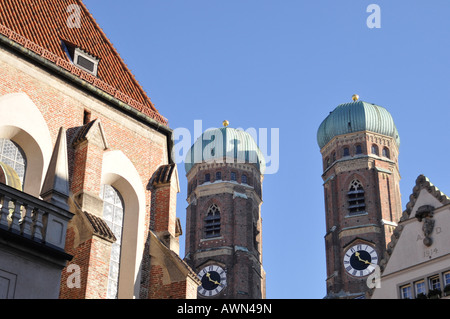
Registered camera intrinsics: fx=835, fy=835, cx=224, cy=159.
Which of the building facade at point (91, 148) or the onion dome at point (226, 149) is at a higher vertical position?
the onion dome at point (226, 149)

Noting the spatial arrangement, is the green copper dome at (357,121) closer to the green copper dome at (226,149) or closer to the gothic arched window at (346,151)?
the gothic arched window at (346,151)

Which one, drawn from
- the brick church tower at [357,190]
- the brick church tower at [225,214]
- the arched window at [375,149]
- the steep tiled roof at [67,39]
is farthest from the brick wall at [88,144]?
the arched window at [375,149]

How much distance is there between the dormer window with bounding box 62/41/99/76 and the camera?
22.6 m

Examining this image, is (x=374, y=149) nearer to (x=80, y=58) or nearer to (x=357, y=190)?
(x=357, y=190)

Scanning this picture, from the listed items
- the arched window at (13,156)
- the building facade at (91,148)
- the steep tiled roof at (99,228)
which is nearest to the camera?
the steep tiled roof at (99,228)

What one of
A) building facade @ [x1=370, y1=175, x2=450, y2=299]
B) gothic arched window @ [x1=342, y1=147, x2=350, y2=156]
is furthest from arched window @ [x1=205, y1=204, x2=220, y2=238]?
building facade @ [x1=370, y1=175, x2=450, y2=299]

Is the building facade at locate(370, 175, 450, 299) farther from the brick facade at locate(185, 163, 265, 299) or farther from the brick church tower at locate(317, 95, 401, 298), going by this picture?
the brick facade at locate(185, 163, 265, 299)

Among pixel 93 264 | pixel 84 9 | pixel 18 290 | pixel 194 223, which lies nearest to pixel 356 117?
pixel 194 223

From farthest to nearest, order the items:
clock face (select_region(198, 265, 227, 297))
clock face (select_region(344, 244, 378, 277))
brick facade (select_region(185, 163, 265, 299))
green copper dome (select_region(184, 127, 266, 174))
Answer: green copper dome (select_region(184, 127, 266, 174)), brick facade (select_region(185, 163, 265, 299)), clock face (select_region(198, 265, 227, 297)), clock face (select_region(344, 244, 378, 277))

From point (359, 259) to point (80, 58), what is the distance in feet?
147

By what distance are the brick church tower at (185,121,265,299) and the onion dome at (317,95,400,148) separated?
25.3ft

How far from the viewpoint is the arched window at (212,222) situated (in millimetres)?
70969

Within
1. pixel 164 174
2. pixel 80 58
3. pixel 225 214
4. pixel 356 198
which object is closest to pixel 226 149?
pixel 225 214
